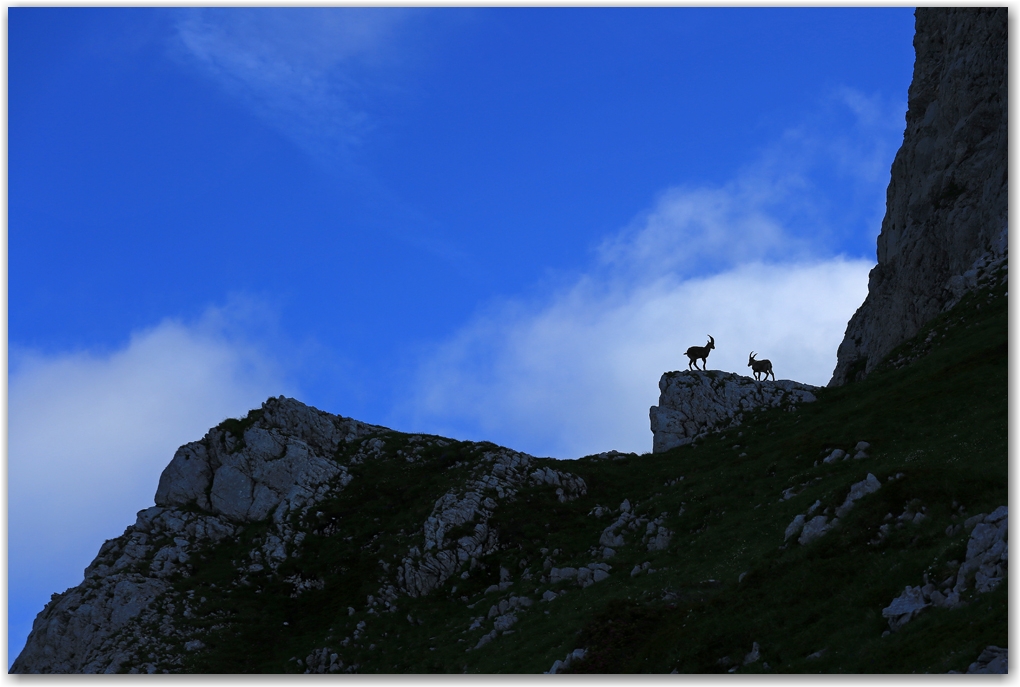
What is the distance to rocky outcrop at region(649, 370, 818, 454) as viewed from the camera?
210 ft

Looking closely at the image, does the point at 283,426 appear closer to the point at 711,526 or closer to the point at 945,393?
the point at 711,526

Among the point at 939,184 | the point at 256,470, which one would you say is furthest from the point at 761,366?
the point at 256,470

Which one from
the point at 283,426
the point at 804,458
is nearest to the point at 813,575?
the point at 804,458

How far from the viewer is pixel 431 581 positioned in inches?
1893

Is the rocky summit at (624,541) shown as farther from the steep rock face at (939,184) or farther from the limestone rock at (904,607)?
the steep rock face at (939,184)

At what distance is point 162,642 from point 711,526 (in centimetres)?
3049

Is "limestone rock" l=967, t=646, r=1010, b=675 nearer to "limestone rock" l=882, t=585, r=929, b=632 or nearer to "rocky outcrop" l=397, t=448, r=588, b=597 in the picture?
"limestone rock" l=882, t=585, r=929, b=632

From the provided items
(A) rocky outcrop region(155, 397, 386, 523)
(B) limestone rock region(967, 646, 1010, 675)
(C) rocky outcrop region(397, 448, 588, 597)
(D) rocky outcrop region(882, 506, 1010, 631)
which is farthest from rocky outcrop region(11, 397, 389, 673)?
(B) limestone rock region(967, 646, 1010, 675)

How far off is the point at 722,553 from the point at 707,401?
28821mm

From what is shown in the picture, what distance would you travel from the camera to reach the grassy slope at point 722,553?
2631 centimetres

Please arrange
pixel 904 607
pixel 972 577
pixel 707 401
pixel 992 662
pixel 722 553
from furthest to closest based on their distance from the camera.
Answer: pixel 707 401, pixel 722 553, pixel 904 607, pixel 972 577, pixel 992 662

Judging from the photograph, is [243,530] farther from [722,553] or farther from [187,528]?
[722,553]

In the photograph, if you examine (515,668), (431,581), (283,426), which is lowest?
(515,668)

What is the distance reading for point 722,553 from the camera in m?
38.4
